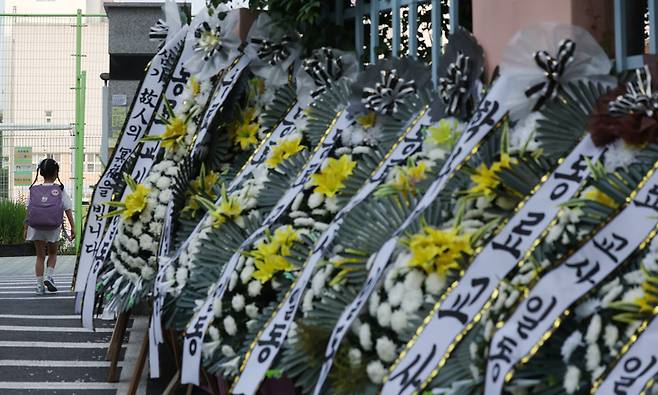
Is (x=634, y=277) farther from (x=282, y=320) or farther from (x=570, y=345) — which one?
(x=282, y=320)

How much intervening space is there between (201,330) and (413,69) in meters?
1.08

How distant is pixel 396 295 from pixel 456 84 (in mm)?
756

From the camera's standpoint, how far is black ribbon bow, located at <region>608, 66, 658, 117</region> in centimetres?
247

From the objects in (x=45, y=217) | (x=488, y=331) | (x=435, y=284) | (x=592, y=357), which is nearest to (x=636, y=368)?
(x=592, y=357)

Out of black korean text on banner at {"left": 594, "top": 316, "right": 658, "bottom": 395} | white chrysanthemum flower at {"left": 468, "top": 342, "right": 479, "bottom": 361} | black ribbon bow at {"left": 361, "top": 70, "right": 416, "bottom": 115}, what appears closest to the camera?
black korean text on banner at {"left": 594, "top": 316, "right": 658, "bottom": 395}

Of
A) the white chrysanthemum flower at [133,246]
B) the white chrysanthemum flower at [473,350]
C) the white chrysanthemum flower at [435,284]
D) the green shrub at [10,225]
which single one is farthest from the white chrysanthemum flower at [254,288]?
the green shrub at [10,225]

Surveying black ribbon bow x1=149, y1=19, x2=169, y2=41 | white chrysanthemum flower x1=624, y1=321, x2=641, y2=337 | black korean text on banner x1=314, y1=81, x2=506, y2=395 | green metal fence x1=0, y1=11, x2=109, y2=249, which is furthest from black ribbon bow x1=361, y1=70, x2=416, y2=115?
green metal fence x1=0, y1=11, x2=109, y2=249

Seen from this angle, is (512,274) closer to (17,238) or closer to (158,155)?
(158,155)

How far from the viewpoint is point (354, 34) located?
4160 millimetres

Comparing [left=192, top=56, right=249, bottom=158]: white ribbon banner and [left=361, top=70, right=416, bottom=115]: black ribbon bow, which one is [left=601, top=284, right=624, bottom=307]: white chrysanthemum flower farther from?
[left=192, top=56, right=249, bottom=158]: white ribbon banner

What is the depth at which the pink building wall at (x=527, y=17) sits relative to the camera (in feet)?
9.45

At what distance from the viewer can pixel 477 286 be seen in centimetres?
241

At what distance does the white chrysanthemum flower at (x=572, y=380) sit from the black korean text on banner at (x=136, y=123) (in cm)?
294

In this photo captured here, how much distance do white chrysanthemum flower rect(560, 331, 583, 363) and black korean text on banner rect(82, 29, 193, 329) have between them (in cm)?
269
